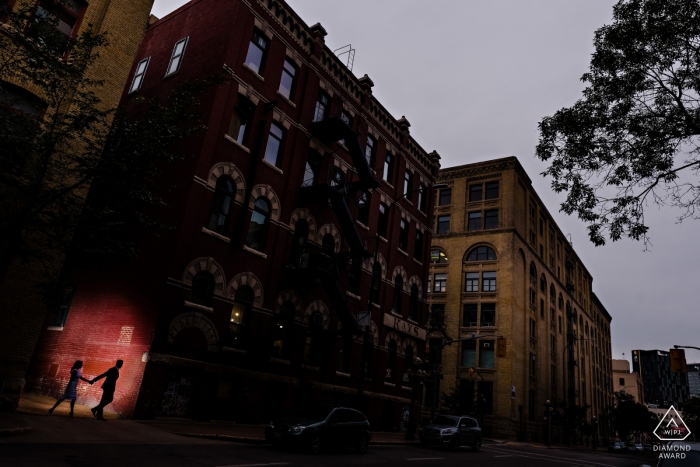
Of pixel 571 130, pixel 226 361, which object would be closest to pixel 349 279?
pixel 226 361

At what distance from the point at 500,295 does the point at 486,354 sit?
6.25 metres

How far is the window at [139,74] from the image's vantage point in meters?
25.1

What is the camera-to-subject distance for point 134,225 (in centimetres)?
2011

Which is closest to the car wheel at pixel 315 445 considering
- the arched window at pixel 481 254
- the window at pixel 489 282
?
the window at pixel 489 282

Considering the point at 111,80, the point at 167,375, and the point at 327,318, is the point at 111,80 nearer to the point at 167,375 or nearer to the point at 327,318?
the point at 167,375

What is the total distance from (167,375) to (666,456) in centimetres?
1493

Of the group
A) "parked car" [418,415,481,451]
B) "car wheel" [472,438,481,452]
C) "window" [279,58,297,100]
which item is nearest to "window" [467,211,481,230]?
"parked car" [418,415,481,451]

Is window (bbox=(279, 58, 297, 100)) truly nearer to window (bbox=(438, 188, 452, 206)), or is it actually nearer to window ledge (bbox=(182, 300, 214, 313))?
window ledge (bbox=(182, 300, 214, 313))

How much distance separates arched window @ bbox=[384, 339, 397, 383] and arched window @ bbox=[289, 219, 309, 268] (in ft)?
32.6

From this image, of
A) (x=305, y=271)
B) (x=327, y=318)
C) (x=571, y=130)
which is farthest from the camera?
(x=327, y=318)

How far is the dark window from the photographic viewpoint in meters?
55.9

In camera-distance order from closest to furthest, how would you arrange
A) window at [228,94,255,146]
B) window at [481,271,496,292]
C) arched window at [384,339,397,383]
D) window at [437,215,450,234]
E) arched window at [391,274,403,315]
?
1. window at [228,94,255,146]
2. arched window at [384,339,397,383]
3. arched window at [391,274,403,315]
4. window at [481,271,496,292]
5. window at [437,215,450,234]

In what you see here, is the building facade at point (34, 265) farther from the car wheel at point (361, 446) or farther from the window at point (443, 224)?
the window at point (443, 224)

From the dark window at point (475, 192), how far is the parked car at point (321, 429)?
141 feet
